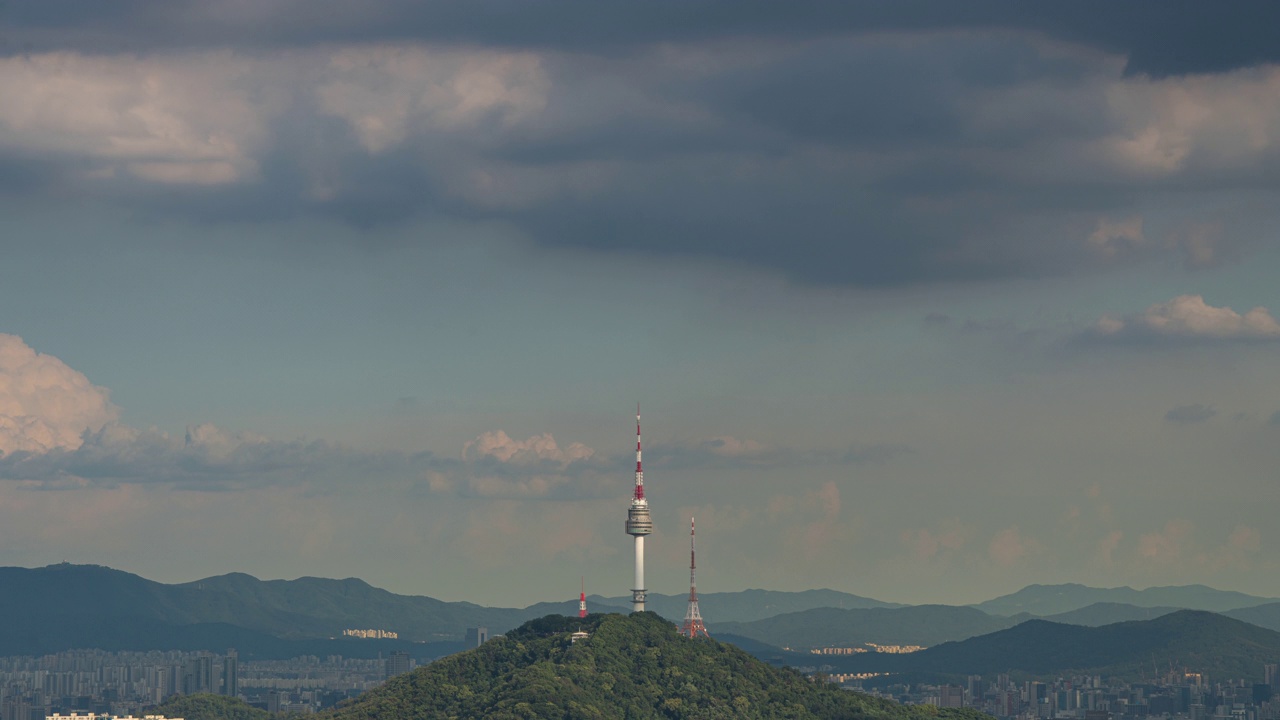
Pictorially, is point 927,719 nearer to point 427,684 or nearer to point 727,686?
point 727,686

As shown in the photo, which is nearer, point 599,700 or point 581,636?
point 599,700

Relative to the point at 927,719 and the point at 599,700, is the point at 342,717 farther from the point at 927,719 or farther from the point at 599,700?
→ the point at 927,719

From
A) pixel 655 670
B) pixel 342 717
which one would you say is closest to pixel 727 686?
pixel 655 670

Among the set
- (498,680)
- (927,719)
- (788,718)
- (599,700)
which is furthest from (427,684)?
(927,719)

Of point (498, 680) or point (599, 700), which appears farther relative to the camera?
point (498, 680)

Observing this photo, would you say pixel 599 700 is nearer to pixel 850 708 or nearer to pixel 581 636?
pixel 581 636

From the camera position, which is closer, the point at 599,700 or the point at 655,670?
the point at 599,700

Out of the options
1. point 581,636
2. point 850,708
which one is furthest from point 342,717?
point 850,708
